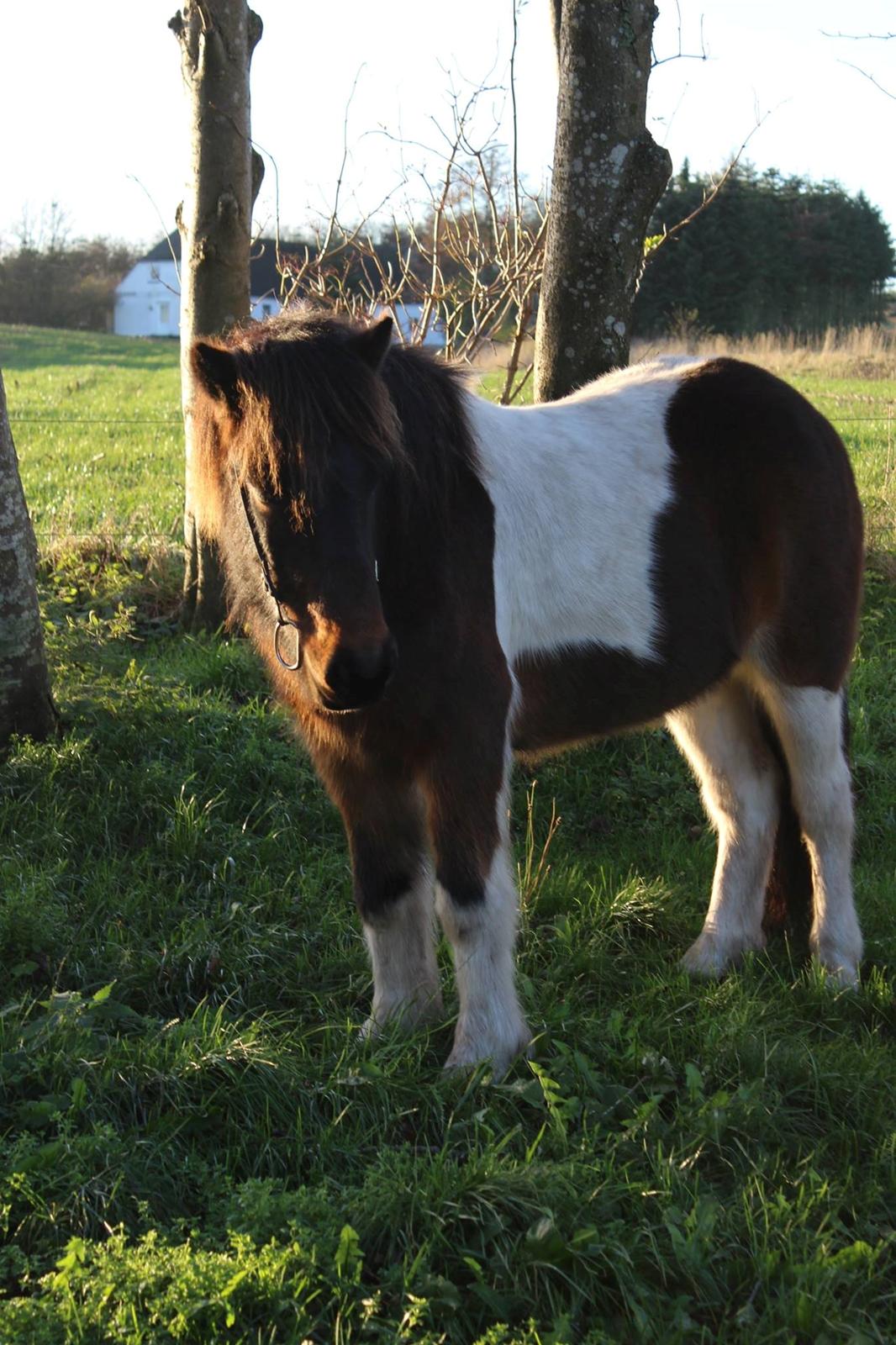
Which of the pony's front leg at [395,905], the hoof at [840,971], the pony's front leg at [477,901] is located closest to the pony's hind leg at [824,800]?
the hoof at [840,971]

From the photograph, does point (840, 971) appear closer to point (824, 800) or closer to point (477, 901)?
point (824, 800)

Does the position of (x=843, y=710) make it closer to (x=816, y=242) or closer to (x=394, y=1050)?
(x=394, y=1050)

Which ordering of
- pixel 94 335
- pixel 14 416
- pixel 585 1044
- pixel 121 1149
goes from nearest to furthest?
pixel 121 1149
pixel 585 1044
pixel 14 416
pixel 94 335

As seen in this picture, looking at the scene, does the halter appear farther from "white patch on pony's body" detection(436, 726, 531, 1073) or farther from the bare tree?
the bare tree

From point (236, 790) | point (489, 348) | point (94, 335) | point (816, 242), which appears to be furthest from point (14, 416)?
point (816, 242)

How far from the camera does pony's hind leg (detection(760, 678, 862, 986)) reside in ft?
12.5

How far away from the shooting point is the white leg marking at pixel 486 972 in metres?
3.05

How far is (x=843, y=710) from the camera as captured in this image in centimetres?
398

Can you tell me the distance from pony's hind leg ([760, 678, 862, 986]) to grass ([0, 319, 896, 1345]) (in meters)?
0.15

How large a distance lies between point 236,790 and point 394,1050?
1758 mm

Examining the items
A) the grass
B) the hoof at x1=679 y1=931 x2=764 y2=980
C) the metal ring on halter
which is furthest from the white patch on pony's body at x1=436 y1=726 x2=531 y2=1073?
the hoof at x1=679 y1=931 x2=764 y2=980

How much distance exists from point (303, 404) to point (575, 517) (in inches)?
43.5

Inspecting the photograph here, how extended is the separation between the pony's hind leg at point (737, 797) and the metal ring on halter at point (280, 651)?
1701 mm

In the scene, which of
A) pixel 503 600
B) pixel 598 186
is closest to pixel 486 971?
pixel 503 600
